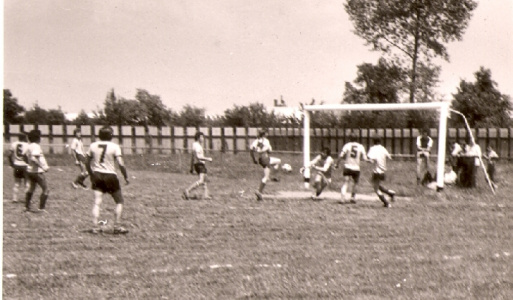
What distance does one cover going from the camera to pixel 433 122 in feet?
113

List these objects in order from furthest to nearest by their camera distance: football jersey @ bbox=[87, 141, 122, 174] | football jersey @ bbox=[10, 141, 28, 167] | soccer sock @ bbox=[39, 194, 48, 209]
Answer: football jersey @ bbox=[10, 141, 28, 167]
soccer sock @ bbox=[39, 194, 48, 209]
football jersey @ bbox=[87, 141, 122, 174]

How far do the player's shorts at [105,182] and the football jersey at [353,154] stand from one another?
598 centimetres

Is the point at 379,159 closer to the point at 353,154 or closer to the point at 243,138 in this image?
the point at 353,154

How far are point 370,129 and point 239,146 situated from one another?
21.2 feet

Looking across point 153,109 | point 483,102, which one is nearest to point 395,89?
point 483,102

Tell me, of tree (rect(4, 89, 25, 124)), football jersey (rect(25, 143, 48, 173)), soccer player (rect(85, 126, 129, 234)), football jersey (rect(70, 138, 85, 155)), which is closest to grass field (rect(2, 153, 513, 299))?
soccer player (rect(85, 126, 129, 234))

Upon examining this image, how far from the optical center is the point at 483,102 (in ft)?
108

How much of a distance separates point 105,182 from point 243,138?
84.6ft

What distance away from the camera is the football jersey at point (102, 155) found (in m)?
10.3

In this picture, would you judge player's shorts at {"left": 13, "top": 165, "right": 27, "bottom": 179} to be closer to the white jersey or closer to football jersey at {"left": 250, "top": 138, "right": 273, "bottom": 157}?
football jersey at {"left": 250, "top": 138, "right": 273, "bottom": 157}

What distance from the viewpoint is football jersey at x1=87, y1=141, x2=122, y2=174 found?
33.9 ft

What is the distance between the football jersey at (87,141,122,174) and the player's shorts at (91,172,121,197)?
0.23 ft

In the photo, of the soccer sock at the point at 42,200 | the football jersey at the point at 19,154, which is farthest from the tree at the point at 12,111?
the soccer sock at the point at 42,200

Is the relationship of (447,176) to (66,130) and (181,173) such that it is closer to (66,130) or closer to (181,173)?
(181,173)
